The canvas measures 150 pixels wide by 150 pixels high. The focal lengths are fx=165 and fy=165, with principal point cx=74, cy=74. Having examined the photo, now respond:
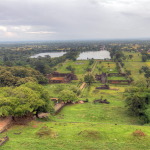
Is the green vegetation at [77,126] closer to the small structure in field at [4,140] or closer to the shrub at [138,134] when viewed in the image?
the shrub at [138,134]

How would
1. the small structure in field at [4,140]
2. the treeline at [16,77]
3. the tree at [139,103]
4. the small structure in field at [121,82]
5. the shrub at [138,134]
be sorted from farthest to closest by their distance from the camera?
the small structure in field at [121,82], the treeline at [16,77], the tree at [139,103], the shrub at [138,134], the small structure in field at [4,140]

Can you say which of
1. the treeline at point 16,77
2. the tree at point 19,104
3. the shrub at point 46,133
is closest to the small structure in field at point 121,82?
the treeline at point 16,77

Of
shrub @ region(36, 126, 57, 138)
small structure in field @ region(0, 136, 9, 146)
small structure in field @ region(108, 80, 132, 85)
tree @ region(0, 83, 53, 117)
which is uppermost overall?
tree @ region(0, 83, 53, 117)

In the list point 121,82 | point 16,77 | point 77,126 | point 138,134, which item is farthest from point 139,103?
point 16,77

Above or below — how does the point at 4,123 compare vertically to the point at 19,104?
below

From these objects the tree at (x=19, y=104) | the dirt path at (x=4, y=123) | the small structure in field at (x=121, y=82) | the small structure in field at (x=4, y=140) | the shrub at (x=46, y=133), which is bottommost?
the small structure in field at (x=121, y=82)

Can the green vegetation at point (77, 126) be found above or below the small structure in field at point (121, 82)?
above

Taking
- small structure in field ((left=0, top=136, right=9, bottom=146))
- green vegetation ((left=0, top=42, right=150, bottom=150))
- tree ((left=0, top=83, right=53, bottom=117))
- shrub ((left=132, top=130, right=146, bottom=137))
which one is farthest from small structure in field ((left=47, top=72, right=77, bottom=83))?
shrub ((left=132, top=130, right=146, bottom=137))

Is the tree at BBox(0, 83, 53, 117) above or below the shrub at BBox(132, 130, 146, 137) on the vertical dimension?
above

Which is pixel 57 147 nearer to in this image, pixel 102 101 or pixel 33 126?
pixel 33 126

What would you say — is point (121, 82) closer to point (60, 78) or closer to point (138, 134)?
point (60, 78)

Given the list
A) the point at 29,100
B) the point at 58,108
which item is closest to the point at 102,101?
the point at 58,108

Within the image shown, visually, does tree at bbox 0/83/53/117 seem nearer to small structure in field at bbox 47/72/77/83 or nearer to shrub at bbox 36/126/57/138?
shrub at bbox 36/126/57/138
